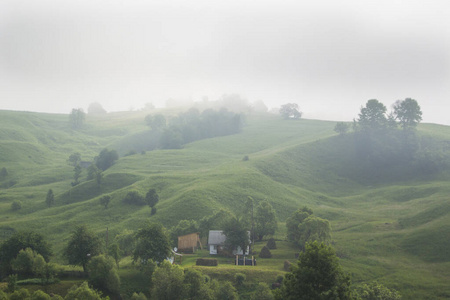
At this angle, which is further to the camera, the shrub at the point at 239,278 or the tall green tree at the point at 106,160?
the tall green tree at the point at 106,160

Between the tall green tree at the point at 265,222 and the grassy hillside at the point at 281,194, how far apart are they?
1395 cm

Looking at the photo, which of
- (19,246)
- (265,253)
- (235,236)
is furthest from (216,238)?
(19,246)

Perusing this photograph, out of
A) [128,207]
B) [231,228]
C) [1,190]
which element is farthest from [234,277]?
[1,190]

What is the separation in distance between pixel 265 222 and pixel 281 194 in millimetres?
32334

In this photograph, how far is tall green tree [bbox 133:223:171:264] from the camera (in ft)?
A: 187

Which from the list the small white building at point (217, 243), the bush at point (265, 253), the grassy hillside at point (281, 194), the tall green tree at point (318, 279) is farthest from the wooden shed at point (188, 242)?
the tall green tree at point (318, 279)

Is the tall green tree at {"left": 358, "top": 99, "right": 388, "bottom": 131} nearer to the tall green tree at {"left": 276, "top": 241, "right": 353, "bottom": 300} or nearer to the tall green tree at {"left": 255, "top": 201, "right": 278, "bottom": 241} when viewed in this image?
the tall green tree at {"left": 255, "top": 201, "right": 278, "bottom": 241}

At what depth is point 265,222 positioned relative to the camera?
8000 cm

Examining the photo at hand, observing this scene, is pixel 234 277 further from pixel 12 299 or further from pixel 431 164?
pixel 431 164

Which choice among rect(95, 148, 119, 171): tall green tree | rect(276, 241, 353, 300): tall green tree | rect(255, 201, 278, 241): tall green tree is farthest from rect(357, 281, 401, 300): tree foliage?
rect(95, 148, 119, 171): tall green tree

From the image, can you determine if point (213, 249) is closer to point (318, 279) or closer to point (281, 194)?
point (318, 279)

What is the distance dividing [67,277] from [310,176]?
339 ft

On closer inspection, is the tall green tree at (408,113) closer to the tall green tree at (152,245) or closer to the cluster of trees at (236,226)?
the cluster of trees at (236,226)

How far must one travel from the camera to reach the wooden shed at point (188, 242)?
70.6 metres
